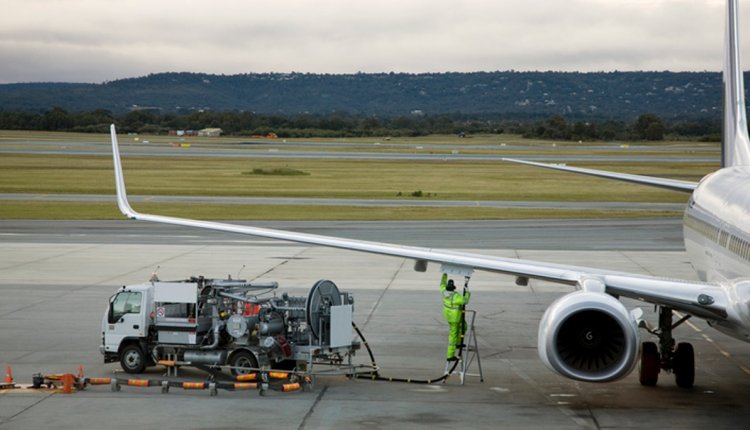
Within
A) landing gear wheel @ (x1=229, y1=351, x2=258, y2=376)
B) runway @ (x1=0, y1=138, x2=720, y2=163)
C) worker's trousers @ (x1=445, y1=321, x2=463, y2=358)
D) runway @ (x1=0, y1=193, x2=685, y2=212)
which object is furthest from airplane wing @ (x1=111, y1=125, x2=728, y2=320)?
runway @ (x1=0, y1=138, x2=720, y2=163)

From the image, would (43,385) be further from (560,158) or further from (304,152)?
(304,152)

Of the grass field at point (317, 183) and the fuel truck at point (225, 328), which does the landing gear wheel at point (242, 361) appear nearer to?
the fuel truck at point (225, 328)

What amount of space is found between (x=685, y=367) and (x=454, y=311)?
16.0 feet

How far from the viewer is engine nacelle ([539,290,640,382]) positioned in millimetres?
16281

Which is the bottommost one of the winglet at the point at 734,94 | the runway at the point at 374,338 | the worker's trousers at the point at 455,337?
the runway at the point at 374,338

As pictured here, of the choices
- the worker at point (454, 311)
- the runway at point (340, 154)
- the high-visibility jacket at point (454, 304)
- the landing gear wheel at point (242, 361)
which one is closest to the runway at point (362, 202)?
the landing gear wheel at point (242, 361)

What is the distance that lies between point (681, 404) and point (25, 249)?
31.3 meters

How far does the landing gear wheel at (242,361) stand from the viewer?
21.4 m

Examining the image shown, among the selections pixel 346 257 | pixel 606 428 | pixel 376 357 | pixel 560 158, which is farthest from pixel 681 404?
pixel 560 158

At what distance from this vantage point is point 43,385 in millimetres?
20641

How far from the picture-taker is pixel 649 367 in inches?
843

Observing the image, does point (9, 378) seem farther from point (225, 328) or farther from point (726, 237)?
point (726, 237)

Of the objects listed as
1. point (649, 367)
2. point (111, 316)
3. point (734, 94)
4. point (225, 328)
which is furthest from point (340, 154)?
point (649, 367)

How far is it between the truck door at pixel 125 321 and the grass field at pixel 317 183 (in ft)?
107
